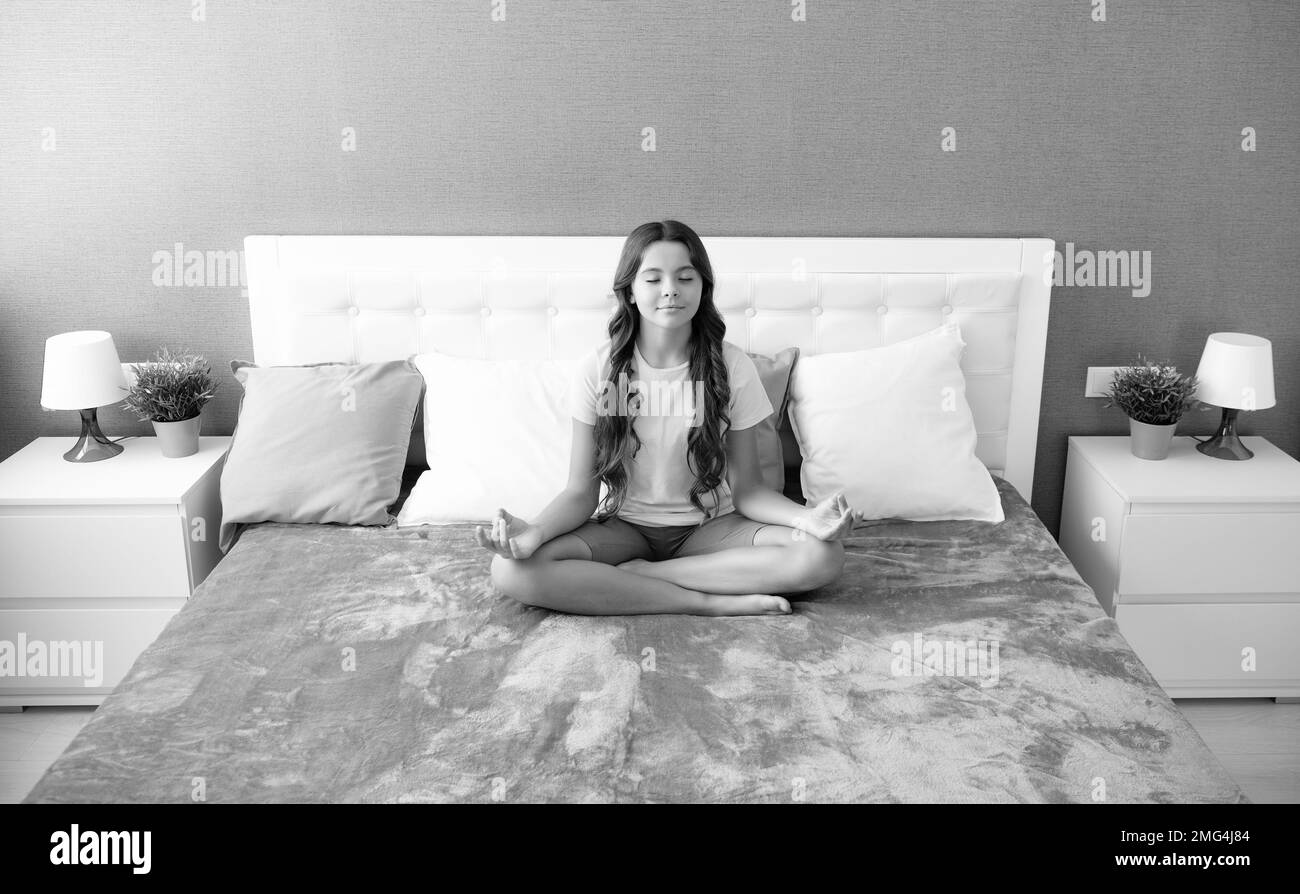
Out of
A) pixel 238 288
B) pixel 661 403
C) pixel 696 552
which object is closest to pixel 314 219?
pixel 238 288

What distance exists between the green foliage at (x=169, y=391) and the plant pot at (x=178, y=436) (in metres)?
0.02

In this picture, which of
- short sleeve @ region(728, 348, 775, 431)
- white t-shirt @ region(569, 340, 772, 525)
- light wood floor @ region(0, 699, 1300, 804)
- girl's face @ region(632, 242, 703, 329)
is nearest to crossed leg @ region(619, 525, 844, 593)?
white t-shirt @ region(569, 340, 772, 525)

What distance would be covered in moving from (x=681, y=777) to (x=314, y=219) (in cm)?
186

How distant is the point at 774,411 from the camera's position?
101 inches

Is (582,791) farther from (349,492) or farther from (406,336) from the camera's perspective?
(406,336)

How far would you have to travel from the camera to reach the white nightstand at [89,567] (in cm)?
Answer: 251

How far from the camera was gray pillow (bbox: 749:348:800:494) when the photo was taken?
255 centimetres

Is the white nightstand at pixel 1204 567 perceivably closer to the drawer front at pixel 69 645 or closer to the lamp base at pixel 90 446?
the drawer front at pixel 69 645

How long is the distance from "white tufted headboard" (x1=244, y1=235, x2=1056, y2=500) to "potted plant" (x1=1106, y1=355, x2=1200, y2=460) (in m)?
0.28

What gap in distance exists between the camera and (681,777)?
1615mm

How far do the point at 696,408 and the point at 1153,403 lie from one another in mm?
1264

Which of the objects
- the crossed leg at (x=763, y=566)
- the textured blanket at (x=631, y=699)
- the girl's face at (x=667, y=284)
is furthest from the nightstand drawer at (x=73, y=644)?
the girl's face at (x=667, y=284)

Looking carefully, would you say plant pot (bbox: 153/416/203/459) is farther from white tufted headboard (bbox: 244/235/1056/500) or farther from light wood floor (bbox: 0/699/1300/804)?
light wood floor (bbox: 0/699/1300/804)

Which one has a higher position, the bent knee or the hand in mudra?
the hand in mudra
